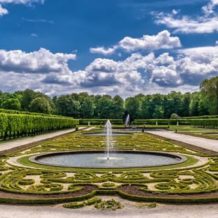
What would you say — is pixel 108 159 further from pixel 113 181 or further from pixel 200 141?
pixel 200 141

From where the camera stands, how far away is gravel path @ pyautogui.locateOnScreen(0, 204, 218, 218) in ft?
22.4

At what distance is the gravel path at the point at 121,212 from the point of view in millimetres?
6812

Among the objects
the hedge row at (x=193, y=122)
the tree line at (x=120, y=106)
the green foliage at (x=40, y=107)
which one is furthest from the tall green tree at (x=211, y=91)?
the green foliage at (x=40, y=107)

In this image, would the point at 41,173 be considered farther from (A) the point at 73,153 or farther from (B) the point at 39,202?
(A) the point at 73,153

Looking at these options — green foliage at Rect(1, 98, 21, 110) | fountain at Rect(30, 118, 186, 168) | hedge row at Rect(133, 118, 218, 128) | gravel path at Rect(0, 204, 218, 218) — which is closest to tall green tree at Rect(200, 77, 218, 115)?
hedge row at Rect(133, 118, 218, 128)

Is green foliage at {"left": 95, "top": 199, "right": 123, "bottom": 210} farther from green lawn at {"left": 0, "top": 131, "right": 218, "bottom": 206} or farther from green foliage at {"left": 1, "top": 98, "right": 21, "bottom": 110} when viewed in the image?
green foliage at {"left": 1, "top": 98, "right": 21, "bottom": 110}

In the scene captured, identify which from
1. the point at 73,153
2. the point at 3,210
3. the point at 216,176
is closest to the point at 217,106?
the point at 73,153

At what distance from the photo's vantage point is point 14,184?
9.38 m

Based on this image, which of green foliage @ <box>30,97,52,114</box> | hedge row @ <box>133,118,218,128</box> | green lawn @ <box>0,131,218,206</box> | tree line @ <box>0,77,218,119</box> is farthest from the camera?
tree line @ <box>0,77,218,119</box>

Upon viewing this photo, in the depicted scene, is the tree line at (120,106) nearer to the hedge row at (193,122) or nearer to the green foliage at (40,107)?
the green foliage at (40,107)

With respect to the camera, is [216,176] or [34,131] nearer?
[216,176]

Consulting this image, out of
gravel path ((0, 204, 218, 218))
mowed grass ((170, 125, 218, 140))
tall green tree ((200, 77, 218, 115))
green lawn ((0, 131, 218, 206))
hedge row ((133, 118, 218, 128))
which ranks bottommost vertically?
gravel path ((0, 204, 218, 218))

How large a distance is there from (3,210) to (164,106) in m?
91.6

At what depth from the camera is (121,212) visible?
7055mm
